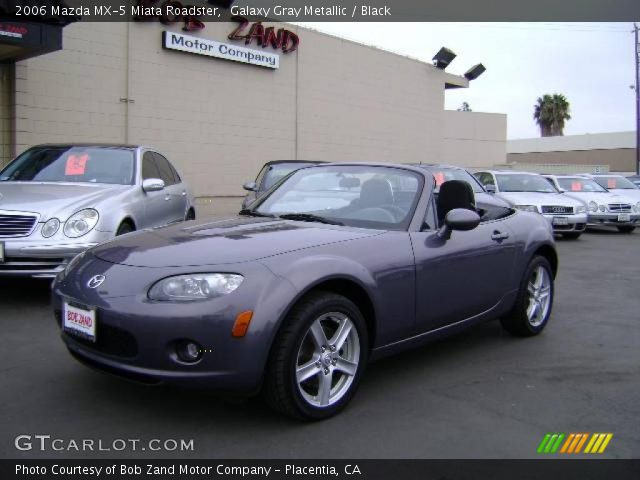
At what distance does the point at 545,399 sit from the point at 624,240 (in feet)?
38.9

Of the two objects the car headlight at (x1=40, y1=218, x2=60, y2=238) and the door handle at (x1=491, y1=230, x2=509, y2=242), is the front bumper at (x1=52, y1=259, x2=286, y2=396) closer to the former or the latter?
the door handle at (x1=491, y1=230, x2=509, y2=242)

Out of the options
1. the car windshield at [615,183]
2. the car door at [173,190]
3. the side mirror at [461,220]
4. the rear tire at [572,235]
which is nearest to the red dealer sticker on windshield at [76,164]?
the car door at [173,190]

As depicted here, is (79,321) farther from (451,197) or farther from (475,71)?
(475,71)

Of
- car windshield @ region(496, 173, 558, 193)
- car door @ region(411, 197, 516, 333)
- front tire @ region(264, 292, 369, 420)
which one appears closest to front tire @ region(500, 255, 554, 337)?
car door @ region(411, 197, 516, 333)

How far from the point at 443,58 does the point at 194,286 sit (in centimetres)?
2109

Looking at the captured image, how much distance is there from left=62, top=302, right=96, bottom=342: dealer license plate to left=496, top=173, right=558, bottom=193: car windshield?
12381 mm

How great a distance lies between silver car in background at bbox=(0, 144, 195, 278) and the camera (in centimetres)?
552

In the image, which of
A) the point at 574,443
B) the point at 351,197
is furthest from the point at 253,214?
the point at 574,443

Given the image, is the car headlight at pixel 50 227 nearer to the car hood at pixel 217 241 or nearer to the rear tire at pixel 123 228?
the rear tire at pixel 123 228

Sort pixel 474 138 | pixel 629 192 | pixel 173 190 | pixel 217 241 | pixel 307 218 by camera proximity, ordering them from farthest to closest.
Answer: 1. pixel 474 138
2. pixel 629 192
3. pixel 173 190
4. pixel 307 218
5. pixel 217 241

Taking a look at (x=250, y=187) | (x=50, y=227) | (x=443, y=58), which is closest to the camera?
(x=50, y=227)

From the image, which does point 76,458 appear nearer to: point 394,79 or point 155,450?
point 155,450

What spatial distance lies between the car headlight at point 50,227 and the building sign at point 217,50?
9.43m

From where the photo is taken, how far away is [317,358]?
3395 millimetres
